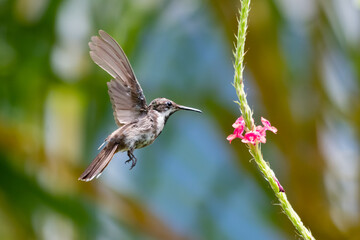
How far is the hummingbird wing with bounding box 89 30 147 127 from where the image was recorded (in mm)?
1016

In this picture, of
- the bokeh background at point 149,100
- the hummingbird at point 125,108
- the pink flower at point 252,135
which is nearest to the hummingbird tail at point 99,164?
the hummingbird at point 125,108

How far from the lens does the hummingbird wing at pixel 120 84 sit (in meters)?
1.02

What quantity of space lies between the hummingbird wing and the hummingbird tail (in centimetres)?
7

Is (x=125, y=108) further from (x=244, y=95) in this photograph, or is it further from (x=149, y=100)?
(x=149, y=100)

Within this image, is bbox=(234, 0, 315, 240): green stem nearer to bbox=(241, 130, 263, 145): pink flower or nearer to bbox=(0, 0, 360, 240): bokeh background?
bbox=(241, 130, 263, 145): pink flower

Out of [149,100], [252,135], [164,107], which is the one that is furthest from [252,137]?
[149,100]

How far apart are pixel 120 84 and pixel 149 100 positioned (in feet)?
6.50

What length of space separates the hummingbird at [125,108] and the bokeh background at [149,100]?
137 cm

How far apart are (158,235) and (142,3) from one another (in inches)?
50.0

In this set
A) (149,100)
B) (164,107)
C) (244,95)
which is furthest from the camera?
(149,100)

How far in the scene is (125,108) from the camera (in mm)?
1049

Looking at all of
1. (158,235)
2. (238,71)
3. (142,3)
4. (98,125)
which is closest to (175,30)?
(142,3)

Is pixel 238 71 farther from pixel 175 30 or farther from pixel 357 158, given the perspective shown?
pixel 175 30

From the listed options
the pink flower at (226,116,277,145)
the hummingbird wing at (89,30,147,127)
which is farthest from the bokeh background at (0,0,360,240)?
the pink flower at (226,116,277,145)
